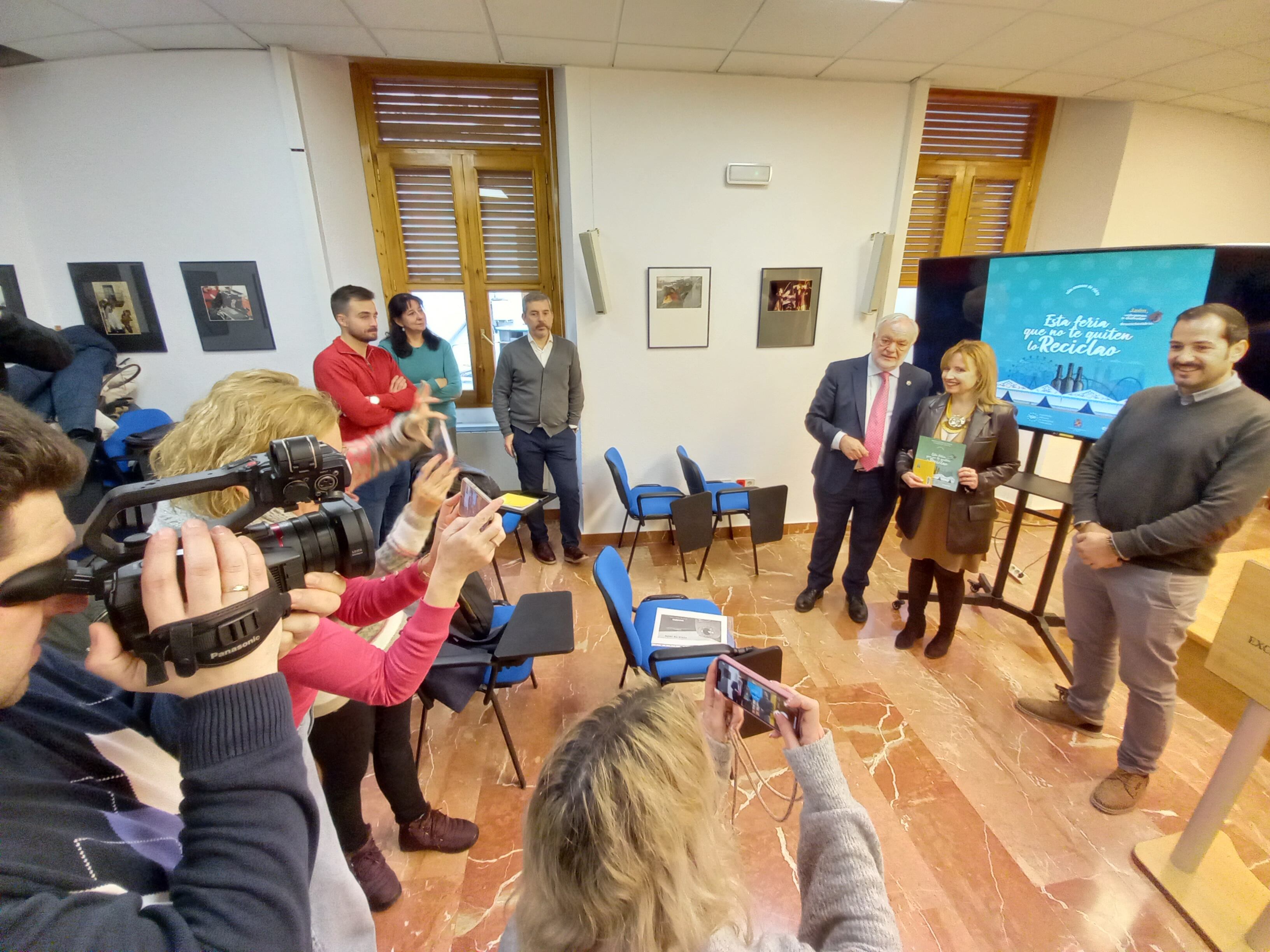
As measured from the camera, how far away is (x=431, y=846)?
67.7 inches

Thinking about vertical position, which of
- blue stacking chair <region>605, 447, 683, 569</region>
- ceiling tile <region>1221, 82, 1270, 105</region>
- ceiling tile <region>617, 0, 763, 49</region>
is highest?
ceiling tile <region>617, 0, 763, 49</region>

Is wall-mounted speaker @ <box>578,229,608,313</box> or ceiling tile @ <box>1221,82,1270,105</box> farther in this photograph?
wall-mounted speaker @ <box>578,229,608,313</box>

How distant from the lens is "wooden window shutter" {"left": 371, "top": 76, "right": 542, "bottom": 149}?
3543 millimetres

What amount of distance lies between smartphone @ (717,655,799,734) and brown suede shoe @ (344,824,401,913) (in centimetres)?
125

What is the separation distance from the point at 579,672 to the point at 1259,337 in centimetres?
318

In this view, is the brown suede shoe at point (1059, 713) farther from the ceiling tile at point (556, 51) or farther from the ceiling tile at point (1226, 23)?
the ceiling tile at point (556, 51)

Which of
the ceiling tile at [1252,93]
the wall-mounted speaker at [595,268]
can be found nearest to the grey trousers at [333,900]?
the wall-mounted speaker at [595,268]

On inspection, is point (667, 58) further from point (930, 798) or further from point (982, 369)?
point (930, 798)

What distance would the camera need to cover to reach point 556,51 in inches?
114

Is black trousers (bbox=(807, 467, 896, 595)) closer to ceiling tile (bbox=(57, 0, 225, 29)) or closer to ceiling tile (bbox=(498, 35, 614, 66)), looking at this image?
ceiling tile (bbox=(498, 35, 614, 66))

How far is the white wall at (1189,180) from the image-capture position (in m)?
3.63

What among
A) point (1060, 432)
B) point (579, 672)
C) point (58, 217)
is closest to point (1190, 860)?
point (1060, 432)

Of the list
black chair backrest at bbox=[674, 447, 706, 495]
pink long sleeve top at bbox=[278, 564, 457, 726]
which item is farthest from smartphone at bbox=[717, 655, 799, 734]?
black chair backrest at bbox=[674, 447, 706, 495]

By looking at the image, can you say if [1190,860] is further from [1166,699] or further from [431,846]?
[431,846]
